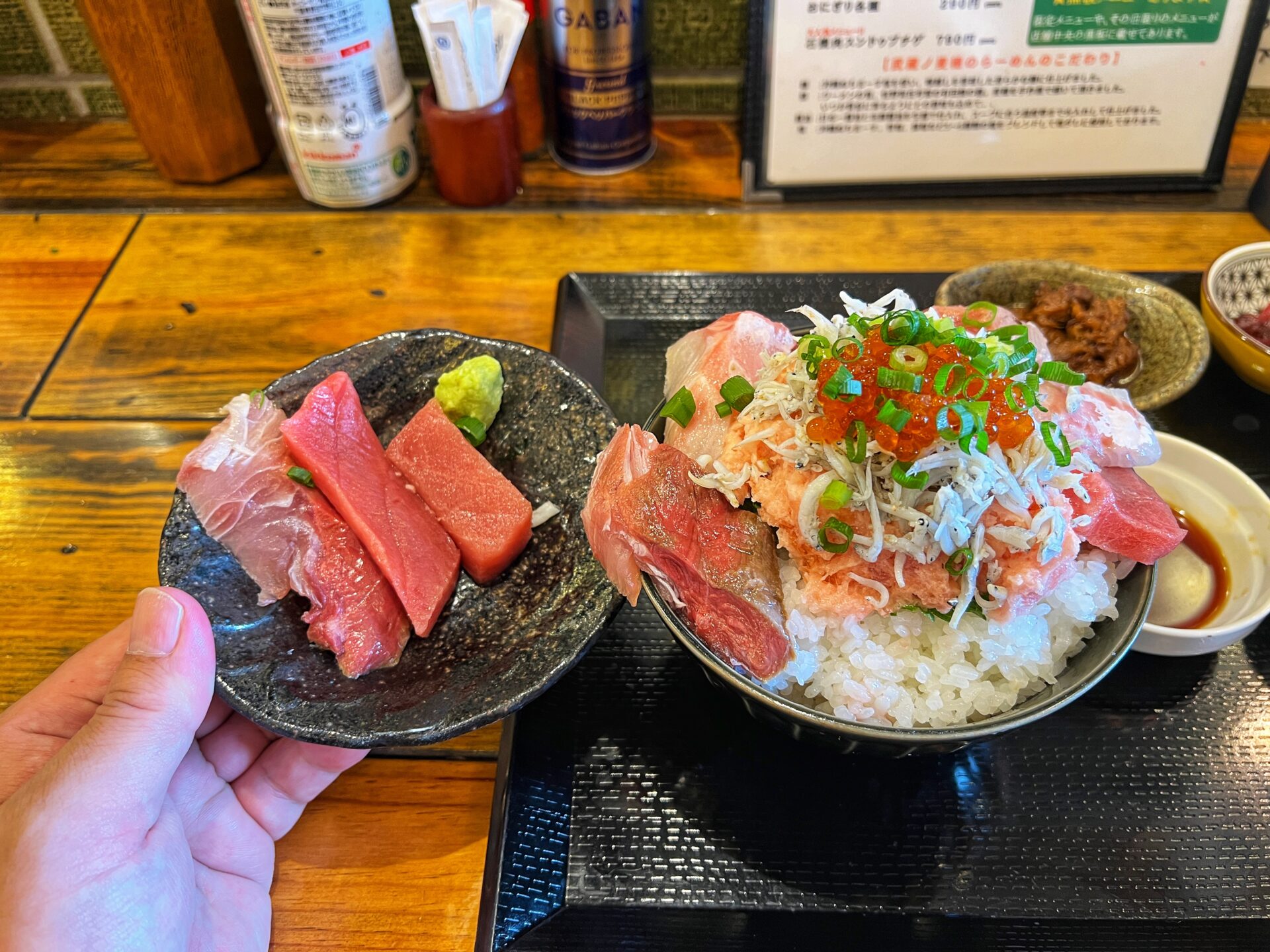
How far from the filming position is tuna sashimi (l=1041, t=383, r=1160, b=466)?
124cm

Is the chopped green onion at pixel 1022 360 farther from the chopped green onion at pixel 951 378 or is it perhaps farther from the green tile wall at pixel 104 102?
the green tile wall at pixel 104 102

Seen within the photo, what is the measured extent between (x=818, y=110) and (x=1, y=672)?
2.12m

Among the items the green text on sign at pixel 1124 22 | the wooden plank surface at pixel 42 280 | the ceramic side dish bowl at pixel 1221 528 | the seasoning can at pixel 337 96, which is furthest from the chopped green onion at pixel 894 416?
the wooden plank surface at pixel 42 280

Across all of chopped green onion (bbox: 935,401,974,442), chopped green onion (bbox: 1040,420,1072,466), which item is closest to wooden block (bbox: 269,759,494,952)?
chopped green onion (bbox: 935,401,974,442)

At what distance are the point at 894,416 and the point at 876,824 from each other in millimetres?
626

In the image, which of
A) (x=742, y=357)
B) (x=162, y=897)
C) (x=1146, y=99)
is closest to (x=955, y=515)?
(x=742, y=357)

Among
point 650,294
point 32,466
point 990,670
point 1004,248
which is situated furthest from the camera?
point 1004,248

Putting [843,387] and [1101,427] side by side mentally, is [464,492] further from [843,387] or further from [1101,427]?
[1101,427]

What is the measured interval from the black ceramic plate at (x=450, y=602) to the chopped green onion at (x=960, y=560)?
0.49 metres

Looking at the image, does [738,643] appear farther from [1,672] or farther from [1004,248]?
[1004,248]

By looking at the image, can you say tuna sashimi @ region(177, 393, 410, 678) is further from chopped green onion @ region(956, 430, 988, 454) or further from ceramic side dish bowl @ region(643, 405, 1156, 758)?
chopped green onion @ region(956, 430, 988, 454)

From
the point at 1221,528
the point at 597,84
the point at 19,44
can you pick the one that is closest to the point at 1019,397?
the point at 1221,528

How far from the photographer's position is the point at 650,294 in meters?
2.00

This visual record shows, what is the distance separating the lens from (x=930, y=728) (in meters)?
1.09
